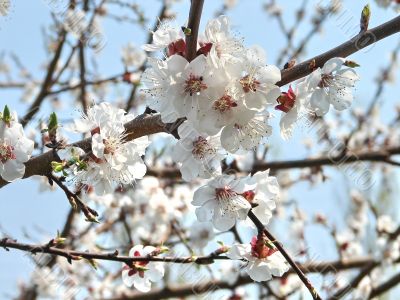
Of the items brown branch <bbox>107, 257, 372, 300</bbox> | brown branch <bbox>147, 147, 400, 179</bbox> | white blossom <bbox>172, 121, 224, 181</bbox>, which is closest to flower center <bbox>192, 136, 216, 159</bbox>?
white blossom <bbox>172, 121, 224, 181</bbox>

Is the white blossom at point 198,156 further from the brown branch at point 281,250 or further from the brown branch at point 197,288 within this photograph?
the brown branch at point 197,288

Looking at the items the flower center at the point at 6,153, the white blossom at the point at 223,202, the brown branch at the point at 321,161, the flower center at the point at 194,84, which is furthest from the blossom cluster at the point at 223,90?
the brown branch at the point at 321,161

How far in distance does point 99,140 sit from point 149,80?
25 cm

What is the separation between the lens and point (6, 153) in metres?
1.50

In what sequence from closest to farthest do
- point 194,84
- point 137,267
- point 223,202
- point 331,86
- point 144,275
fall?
point 194,84, point 331,86, point 223,202, point 137,267, point 144,275

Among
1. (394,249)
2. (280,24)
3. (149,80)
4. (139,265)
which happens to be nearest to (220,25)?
(149,80)

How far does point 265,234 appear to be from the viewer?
155 cm

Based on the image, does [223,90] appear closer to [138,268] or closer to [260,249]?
[260,249]

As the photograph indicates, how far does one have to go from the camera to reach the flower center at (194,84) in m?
1.28

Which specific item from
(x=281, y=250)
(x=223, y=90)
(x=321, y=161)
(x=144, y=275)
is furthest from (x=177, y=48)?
(x=321, y=161)

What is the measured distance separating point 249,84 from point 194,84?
16cm

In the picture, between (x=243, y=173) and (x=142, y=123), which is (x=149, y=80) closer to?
(x=142, y=123)

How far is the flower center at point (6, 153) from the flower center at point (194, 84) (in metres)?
0.61

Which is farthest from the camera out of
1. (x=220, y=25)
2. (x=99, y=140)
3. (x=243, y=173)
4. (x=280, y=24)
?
(x=280, y=24)
